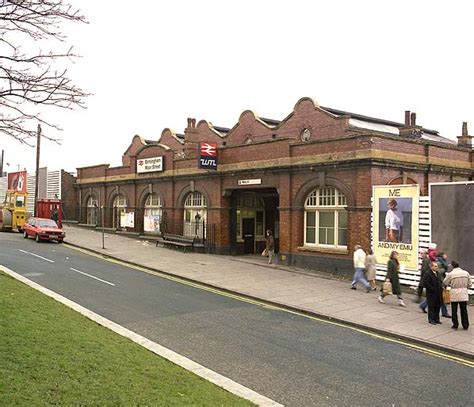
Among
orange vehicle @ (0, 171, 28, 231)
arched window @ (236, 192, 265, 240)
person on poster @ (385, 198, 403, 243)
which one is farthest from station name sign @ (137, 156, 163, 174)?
person on poster @ (385, 198, 403, 243)

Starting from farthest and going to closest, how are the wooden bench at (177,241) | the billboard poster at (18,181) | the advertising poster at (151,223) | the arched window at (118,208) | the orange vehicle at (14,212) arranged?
the billboard poster at (18,181) → the arched window at (118,208) → the orange vehicle at (14,212) → the advertising poster at (151,223) → the wooden bench at (177,241)

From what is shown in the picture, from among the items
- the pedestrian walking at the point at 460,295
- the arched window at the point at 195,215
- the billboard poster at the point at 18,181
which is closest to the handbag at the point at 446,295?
the pedestrian walking at the point at 460,295

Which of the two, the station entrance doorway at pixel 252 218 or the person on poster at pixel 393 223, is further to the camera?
the station entrance doorway at pixel 252 218

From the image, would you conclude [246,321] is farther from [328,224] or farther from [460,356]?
[328,224]

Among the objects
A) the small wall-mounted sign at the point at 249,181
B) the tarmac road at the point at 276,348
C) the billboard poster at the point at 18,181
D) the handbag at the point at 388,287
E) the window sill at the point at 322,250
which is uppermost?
the billboard poster at the point at 18,181

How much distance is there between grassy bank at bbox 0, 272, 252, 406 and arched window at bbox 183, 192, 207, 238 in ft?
65.4

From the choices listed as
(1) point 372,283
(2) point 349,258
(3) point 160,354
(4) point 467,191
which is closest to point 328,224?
(2) point 349,258

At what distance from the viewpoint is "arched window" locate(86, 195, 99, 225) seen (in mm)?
40750

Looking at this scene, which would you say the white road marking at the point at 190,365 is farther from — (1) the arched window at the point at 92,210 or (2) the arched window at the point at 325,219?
(1) the arched window at the point at 92,210

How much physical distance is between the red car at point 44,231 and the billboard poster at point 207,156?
1052cm

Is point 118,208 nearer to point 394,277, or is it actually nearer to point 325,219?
point 325,219

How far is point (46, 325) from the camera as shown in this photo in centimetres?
784

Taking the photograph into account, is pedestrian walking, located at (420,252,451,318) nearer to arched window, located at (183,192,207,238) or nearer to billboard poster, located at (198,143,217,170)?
billboard poster, located at (198,143,217,170)

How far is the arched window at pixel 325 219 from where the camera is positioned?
20.4m
